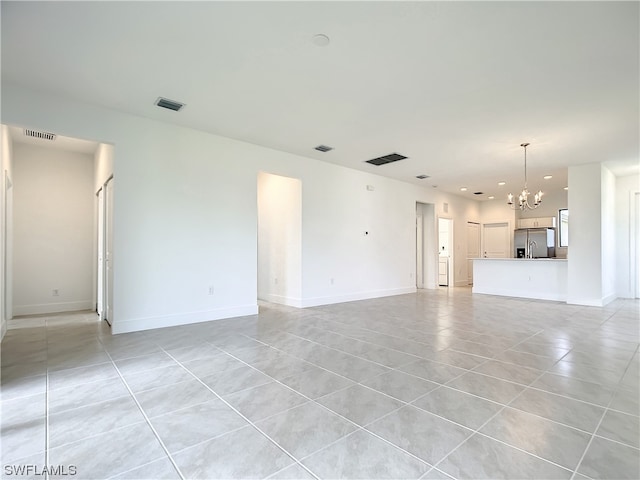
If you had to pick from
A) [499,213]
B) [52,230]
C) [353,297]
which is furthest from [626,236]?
[52,230]

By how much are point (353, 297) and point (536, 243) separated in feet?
23.4

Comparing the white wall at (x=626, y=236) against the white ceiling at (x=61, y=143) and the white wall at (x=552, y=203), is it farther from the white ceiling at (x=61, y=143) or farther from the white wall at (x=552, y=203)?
the white ceiling at (x=61, y=143)

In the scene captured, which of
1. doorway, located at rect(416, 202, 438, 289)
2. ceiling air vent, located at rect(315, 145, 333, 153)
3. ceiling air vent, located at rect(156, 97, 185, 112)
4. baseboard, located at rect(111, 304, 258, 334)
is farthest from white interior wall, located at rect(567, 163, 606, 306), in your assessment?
ceiling air vent, located at rect(156, 97, 185, 112)

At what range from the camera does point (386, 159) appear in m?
6.39

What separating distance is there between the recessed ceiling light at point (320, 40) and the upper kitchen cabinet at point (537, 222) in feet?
34.9

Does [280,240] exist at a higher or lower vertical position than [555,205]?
lower

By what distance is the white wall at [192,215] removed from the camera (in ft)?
13.8

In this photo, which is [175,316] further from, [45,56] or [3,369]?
[45,56]

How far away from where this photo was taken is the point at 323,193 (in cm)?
658

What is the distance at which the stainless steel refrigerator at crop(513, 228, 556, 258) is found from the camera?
10156 millimetres

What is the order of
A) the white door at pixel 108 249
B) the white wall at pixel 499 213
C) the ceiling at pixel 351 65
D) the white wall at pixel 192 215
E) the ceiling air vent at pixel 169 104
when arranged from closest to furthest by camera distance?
the ceiling at pixel 351 65, the ceiling air vent at pixel 169 104, the white wall at pixel 192 215, the white door at pixel 108 249, the white wall at pixel 499 213

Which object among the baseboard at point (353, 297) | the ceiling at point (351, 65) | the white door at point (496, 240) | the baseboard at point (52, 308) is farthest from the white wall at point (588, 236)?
the baseboard at point (52, 308)

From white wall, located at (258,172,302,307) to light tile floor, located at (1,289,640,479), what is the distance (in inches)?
79.4

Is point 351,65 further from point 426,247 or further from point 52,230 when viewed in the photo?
point 426,247
